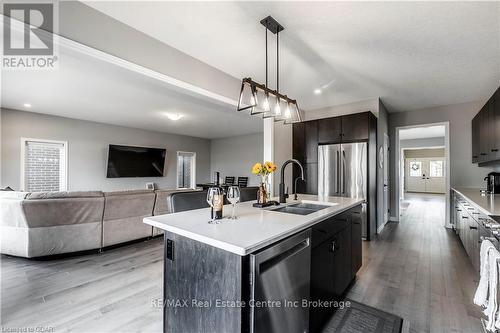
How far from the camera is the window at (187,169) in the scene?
29.2 feet

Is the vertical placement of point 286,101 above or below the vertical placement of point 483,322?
above

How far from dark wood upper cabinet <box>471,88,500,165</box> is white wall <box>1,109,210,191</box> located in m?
8.09

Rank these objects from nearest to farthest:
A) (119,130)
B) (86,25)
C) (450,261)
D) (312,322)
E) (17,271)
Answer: (312,322) → (86,25) → (17,271) → (450,261) → (119,130)

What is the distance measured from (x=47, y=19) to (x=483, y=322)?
13.3ft

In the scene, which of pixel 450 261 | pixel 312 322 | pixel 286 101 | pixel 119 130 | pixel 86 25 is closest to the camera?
pixel 312 322

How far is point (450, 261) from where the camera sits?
3.04 metres

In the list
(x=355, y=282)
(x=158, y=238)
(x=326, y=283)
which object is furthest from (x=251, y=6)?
(x=158, y=238)

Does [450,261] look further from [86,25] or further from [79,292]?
[86,25]

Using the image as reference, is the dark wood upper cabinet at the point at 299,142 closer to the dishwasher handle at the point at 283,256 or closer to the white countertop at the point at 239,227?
the white countertop at the point at 239,227

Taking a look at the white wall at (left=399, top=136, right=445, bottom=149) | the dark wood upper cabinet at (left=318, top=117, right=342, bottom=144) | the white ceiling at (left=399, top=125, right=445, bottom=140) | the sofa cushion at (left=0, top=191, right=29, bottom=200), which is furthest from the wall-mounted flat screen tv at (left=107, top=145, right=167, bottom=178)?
the white wall at (left=399, top=136, right=445, bottom=149)

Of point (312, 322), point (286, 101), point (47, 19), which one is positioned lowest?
point (312, 322)

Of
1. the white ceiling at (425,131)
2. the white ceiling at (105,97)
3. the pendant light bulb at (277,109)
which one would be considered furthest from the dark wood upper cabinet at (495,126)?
the white ceiling at (425,131)

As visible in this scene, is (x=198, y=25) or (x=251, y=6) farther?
(x=198, y=25)

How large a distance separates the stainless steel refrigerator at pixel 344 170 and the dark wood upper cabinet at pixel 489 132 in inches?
60.4
